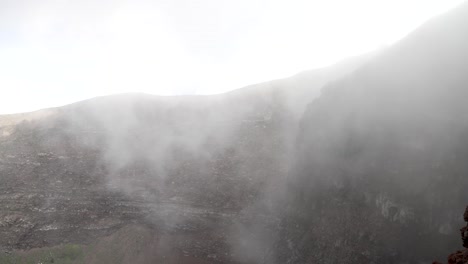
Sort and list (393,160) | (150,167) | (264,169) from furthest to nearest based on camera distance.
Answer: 1. (150,167)
2. (264,169)
3. (393,160)

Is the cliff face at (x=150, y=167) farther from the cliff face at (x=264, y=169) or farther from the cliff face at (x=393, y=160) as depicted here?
the cliff face at (x=393, y=160)

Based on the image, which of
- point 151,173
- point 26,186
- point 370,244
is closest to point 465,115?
point 370,244

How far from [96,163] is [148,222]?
12.1 m

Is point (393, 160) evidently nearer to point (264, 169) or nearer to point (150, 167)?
point (264, 169)

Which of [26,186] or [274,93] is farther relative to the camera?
[274,93]

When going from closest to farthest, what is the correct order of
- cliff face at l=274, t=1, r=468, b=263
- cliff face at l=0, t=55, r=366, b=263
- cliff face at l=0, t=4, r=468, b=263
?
1. cliff face at l=274, t=1, r=468, b=263
2. cliff face at l=0, t=4, r=468, b=263
3. cliff face at l=0, t=55, r=366, b=263

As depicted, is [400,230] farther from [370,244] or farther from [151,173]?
[151,173]

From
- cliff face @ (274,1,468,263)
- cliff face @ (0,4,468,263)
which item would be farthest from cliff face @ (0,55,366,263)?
cliff face @ (274,1,468,263)

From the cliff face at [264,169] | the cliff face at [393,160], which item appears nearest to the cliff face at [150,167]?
the cliff face at [264,169]

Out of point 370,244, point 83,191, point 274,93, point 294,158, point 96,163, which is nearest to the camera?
point 370,244

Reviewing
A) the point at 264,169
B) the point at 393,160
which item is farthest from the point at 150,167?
the point at 393,160

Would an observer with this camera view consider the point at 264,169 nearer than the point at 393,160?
No

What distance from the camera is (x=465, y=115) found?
65.3 ft

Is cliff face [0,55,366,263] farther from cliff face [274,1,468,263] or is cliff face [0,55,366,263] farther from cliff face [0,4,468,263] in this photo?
cliff face [274,1,468,263]
